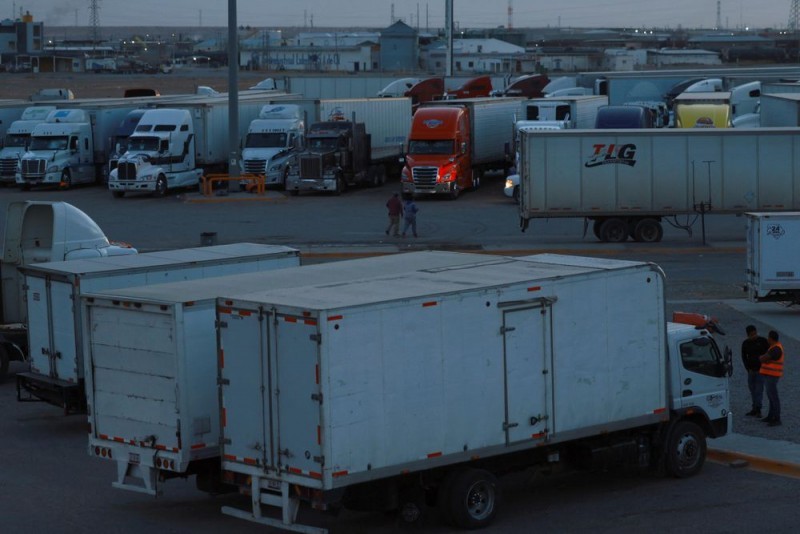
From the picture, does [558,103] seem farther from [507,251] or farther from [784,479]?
[784,479]

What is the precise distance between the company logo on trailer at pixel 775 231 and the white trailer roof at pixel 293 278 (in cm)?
1126

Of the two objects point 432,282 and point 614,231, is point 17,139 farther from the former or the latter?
point 432,282

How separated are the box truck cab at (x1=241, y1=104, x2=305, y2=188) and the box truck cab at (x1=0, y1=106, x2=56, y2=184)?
1011 cm

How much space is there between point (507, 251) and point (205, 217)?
1313 cm

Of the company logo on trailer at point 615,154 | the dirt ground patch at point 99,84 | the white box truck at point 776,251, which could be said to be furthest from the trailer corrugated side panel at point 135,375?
the dirt ground patch at point 99,84

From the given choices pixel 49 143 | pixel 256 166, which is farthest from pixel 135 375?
pixel 49 143

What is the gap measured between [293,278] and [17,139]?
45422mm

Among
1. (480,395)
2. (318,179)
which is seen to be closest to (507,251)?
(318,179)

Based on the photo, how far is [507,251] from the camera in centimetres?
3375

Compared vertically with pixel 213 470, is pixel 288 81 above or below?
above

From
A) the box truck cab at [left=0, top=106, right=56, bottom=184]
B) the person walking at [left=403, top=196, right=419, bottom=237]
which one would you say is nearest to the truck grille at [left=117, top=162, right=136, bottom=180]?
the box truck cab at [left=0, top=106, right=56, bottom=184]

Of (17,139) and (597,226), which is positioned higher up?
(17,139)

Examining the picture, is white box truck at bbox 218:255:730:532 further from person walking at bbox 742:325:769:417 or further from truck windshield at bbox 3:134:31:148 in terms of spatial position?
truck windshield at bbox 3:134:31:148

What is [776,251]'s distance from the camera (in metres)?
24.4
